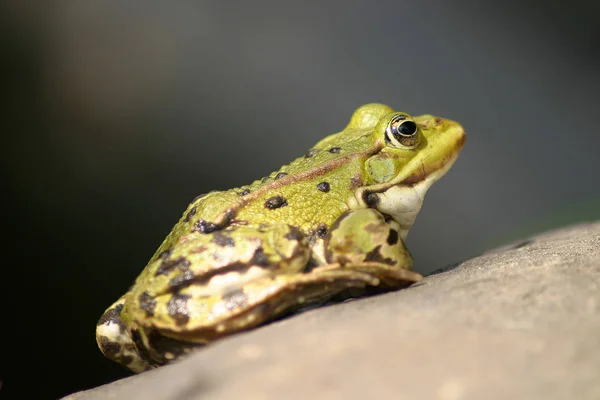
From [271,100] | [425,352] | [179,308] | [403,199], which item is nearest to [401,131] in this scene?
[403,199]

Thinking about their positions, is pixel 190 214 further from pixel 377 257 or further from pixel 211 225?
pixel 377 257

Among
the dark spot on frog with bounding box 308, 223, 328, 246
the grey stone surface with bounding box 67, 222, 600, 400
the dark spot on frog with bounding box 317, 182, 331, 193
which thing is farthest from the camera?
the dark spot on frog with bounding box 317, 182, 331, 193

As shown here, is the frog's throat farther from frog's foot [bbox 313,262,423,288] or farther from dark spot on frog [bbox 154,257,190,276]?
dark spot on frog [bbox 154,257,190,276]

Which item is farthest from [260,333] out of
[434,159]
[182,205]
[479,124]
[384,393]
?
[479,124]

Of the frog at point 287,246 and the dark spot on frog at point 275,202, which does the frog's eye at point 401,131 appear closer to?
the frog at point 287,246

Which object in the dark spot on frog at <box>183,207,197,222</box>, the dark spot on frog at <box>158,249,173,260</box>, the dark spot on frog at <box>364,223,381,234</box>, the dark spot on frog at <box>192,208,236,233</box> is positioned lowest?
the dark spot on frog at <box>364,223,381,234</box>

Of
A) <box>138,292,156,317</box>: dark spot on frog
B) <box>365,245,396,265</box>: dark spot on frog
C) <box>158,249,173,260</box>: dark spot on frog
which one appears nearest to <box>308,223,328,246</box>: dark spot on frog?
<box>365,245,396,265</box>: dark spot on frog

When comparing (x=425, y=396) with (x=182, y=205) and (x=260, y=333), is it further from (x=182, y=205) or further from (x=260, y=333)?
(x=182, y=205)
